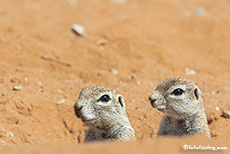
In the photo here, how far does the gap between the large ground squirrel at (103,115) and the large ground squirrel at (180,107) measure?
0.51 meters

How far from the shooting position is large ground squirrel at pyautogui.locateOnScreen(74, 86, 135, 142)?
5415 mm

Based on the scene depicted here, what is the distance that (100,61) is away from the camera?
9.23 meters

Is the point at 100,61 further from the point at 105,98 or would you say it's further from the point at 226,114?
the point at 105,98

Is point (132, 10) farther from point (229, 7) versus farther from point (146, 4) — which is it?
point (229, 7)

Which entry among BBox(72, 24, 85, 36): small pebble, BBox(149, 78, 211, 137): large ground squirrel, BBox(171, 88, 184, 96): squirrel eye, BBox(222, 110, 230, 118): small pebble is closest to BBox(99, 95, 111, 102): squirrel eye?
BBox(149, 78, 211, 137): large ground squirrel

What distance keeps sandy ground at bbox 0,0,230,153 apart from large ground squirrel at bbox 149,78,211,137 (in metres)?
0.46

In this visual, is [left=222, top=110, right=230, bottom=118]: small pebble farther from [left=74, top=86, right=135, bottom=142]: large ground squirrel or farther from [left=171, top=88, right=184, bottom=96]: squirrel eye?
[left=74, top=86, right=135, bottom=142]: large ground squirrel

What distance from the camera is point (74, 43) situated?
10.1 m

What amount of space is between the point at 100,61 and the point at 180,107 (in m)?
3.79

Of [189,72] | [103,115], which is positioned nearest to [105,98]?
[103,115]

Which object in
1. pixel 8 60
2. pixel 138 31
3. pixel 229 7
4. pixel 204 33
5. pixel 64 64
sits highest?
pixel 229 7

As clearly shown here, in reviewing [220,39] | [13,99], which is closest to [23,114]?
[13,99]

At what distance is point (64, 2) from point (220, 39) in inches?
242

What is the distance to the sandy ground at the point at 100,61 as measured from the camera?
22.7 ft
